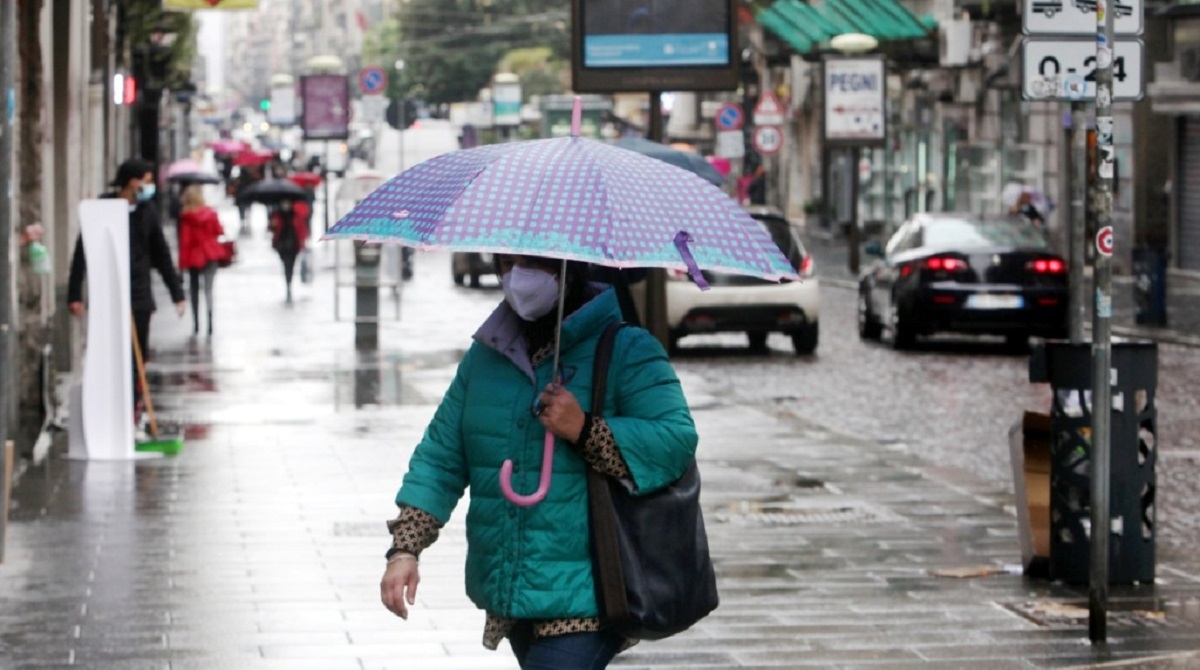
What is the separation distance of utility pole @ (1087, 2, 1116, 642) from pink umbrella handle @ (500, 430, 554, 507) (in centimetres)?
375

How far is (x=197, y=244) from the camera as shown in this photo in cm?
2772

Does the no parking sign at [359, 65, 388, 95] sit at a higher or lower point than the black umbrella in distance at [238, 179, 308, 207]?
higher

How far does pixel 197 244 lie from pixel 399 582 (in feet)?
74.6

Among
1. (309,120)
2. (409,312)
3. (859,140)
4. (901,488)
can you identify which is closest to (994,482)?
(901,488)

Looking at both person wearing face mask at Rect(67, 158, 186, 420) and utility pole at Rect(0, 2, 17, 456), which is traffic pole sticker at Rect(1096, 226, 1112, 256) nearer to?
utility pole at Rect(0, 2, 17, 456)

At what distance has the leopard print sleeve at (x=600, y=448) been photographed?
5.27 meters

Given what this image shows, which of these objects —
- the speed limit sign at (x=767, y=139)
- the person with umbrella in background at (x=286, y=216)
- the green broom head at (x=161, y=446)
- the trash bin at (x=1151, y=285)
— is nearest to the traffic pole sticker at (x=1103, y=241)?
the green broom head at (x=161, y=446)

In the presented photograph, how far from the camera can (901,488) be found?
13.5m

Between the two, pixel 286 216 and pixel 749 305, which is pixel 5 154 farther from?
pixel 286 216

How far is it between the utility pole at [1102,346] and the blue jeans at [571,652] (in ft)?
12.1

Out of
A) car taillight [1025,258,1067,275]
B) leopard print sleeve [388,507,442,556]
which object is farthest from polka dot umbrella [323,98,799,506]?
car taillight [1025,258,1067,275]

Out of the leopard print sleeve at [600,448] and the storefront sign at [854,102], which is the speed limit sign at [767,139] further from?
the leopard print sleeve at [600,448]

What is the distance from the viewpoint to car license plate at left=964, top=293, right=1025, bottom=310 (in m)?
24.7

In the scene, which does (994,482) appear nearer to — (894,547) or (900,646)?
(894,547)
